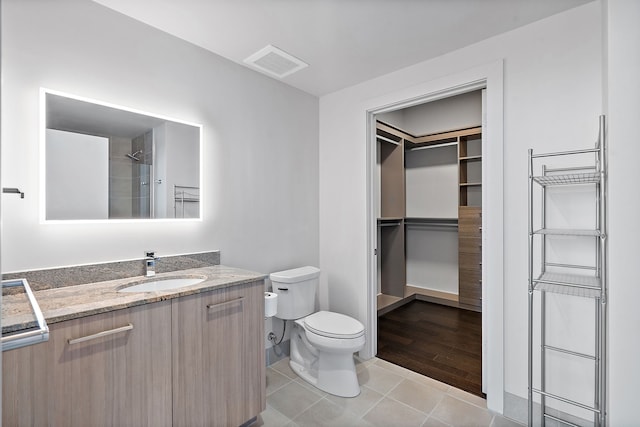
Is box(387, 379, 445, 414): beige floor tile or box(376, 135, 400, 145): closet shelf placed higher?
box(376, 135, 400, 145): closet shelf

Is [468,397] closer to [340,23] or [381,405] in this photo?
[381,405]

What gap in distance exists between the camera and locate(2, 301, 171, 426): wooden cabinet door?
120cm

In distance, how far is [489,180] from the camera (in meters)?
2.14

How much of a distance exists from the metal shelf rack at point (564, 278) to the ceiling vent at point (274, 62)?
166cm

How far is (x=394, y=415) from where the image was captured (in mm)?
2076

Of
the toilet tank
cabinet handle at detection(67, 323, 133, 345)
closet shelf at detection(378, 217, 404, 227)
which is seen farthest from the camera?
closet shelf at detection(378, 217, 404, 227)

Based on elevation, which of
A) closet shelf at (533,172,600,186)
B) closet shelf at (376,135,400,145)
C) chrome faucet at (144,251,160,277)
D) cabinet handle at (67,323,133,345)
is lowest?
cabinet handle at (67,323,133,345)

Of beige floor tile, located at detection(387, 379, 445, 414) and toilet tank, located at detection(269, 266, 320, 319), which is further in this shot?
toilet tank, located at detection(269, 266, 320, 319)

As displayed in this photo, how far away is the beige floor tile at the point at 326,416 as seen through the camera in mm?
2006

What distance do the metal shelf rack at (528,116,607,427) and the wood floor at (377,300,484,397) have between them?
20.2 inches

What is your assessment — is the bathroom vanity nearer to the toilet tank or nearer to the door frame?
the toilet tank

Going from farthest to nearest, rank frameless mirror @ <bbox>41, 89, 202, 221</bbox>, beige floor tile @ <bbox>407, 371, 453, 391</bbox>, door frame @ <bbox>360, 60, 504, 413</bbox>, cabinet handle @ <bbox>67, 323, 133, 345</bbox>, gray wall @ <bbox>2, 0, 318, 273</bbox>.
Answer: beige floor tile @ <bbox>407, 371, 453, 391</bbox>, door frame @ <bbox>360, 60, 504, 413</bbox>, frameless mirror @ <bbox>41, 89, 202, 221</bbox>, gray wall @ <bbox>2, 0, 318, 273</bbox>, cabinet handle @ <bbox>67, 323, 133, 345</bbox>

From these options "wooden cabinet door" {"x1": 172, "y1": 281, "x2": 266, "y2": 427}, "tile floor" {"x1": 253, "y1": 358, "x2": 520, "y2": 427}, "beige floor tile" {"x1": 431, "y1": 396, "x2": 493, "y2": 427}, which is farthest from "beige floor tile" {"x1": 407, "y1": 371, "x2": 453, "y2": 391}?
"wooden cabinet door" {"x1": 172, "y1": 281, "x2": 266, "y2": 427}

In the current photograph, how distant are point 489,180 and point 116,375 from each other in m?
2.23
